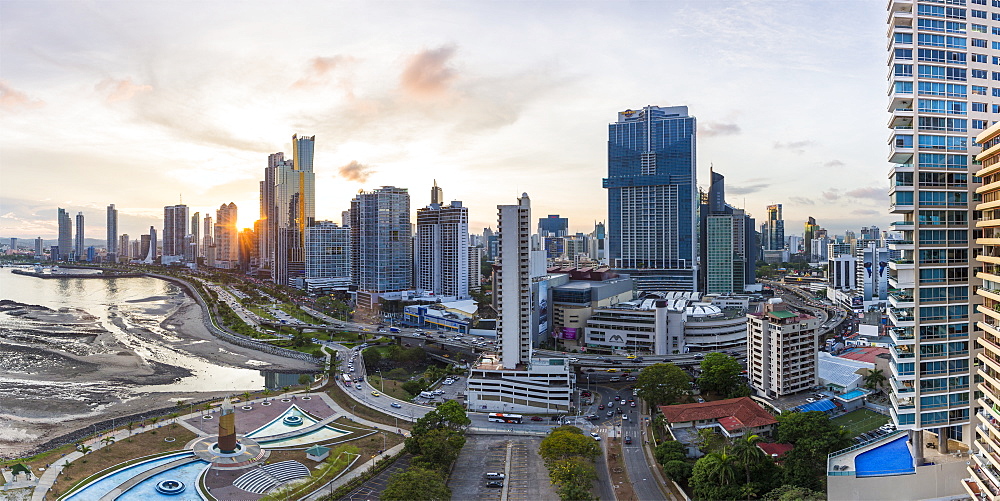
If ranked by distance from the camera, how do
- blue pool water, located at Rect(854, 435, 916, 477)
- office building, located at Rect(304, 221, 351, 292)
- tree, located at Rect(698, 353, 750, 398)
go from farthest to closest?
1. office building, located at Rect(304, 221, 351, 292)
2. tree, located at Rect(698, 353, 750, 398)
3. blue pool water, located at Rect(854, 435, 916, 477)

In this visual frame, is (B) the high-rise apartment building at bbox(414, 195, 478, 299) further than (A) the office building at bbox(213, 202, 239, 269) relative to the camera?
No

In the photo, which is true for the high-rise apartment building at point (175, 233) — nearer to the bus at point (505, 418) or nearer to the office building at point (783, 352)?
the bus at point (505, 418)

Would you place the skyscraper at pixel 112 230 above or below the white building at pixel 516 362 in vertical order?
above

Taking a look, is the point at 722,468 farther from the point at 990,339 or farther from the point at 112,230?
the point at 112,230

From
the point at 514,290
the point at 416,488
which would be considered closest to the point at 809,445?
the point at 416,488

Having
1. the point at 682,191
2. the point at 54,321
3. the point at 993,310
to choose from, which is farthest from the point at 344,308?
the point at 993,310

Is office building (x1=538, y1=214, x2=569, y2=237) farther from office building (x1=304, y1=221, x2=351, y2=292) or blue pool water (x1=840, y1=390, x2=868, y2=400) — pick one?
blue pool water (x1=840, y1=390, x2=868, y2=400)

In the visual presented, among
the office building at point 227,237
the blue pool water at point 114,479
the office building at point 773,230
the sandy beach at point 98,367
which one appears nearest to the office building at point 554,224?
the office building at point 773,230

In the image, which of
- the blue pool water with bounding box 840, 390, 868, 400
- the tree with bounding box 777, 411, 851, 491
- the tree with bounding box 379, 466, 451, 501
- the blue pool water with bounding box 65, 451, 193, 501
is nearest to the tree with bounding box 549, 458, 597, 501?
the tree with bounding box 379, 466, 451, 501
